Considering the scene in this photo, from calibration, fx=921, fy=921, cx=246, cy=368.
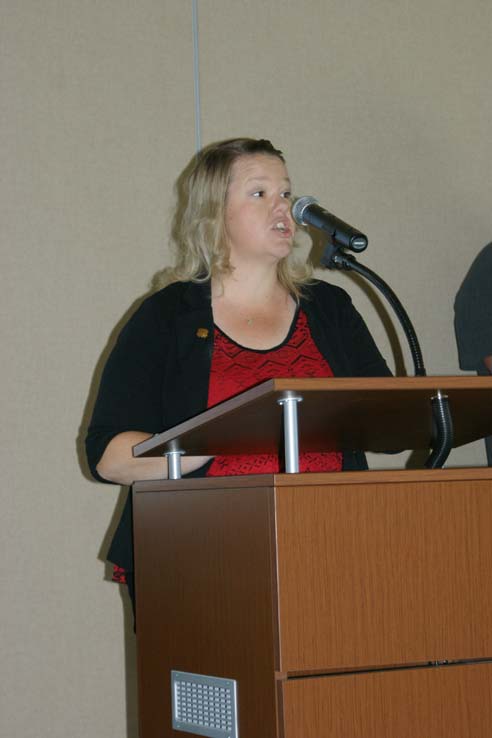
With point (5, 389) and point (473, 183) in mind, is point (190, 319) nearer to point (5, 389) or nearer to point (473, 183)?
point (5, 389)

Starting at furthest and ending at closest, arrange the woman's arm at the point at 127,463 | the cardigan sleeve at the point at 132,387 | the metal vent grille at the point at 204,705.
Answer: the cardigan sleeve at the point at 132,387 → the woman's arm at the point at 127,463 → the metal vent grille at the point at 204,705

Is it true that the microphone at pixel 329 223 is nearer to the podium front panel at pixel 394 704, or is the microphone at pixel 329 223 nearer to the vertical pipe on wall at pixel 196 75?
the podium front panel at pixel 394 704

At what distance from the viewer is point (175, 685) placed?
126cm

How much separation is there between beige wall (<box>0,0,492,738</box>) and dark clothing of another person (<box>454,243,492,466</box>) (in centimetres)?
38

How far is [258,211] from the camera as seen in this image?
6.72ft

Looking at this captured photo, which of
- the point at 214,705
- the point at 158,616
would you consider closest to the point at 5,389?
the point at 158,616

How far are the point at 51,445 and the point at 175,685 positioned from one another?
1.59 metres

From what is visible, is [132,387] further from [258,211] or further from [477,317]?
[477,317]

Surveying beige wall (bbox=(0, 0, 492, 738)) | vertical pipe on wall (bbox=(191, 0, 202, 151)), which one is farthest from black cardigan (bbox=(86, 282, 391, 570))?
vertical pipe on wall (bbox=(191, 0, 202, 151))

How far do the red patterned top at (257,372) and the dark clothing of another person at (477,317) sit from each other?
1034 mm

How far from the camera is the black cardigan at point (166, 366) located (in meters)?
1.77

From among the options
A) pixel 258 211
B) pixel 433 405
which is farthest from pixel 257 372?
pixel 433 405

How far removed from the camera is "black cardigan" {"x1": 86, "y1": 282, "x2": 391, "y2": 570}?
5.79 feet

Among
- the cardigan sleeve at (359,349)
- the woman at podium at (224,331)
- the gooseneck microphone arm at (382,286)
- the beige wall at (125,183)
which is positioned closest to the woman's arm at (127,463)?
the woman at podium at (224,331)
